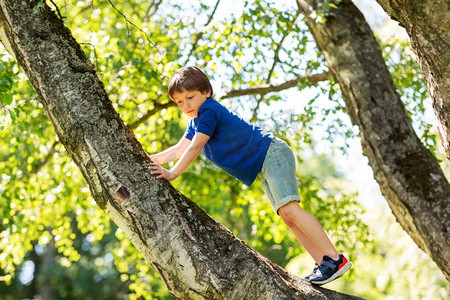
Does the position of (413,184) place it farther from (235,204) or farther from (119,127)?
(235,204)

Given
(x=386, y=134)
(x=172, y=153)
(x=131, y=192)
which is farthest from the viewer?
(x=386, y=134)

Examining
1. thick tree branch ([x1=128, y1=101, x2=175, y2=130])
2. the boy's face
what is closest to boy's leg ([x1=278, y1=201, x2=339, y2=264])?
the boy's face

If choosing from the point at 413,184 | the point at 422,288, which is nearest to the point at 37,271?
the point at 422,288

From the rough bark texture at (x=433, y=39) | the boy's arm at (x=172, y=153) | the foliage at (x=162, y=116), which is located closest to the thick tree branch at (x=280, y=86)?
the foliage at (x=162, y=116)

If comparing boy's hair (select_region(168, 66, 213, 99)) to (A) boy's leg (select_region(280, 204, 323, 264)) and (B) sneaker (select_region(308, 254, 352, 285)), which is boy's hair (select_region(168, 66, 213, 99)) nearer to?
(A) boy's leg (select_region(280, 204, 323, 264))

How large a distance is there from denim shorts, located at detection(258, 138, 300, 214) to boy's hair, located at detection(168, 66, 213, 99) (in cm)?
54

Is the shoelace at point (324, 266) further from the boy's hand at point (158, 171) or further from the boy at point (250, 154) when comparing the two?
the boy's hand at point (158, 171)

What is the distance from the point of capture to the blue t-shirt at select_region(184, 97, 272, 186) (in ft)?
11.6

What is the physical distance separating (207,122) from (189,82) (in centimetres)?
28

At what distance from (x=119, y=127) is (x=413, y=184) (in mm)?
2259

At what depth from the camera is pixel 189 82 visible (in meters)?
3.54

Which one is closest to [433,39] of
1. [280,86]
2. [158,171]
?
[158,171]

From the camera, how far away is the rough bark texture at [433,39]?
10.4 ft

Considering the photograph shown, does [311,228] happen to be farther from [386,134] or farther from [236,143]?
[386,134]
